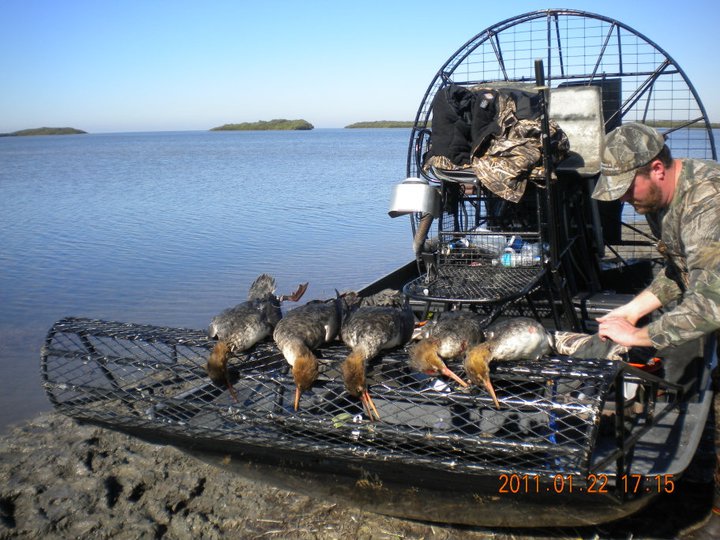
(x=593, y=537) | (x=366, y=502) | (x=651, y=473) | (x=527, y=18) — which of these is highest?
(x=527, y=18)

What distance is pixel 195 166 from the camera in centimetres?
3797

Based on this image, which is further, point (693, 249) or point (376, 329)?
point (376, 329)

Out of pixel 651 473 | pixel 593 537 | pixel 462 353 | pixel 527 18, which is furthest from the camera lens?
pixel 527 18

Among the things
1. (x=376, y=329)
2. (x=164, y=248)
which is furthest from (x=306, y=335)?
(x=164, y=248)

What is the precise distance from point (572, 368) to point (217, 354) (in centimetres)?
187

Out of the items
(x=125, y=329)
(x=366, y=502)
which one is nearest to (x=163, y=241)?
(x=125, y=329)

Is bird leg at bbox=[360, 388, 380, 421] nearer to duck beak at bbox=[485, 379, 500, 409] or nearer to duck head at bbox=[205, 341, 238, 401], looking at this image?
duck beak at bbox=[485, 379, 500, 409]

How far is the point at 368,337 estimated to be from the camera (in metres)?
3.68

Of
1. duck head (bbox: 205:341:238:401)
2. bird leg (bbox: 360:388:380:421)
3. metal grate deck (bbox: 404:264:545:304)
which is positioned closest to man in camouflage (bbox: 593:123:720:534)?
metal grate deck (bbox: 404:264:545:304)

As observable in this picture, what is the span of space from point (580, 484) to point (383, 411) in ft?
4.80

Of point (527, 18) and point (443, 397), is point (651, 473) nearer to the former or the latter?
point (443, 397)

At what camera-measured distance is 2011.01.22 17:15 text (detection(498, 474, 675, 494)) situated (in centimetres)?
309

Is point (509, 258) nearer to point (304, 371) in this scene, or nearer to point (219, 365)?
point (304, 371)

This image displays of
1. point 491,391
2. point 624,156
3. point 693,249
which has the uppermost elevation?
point 624,156
